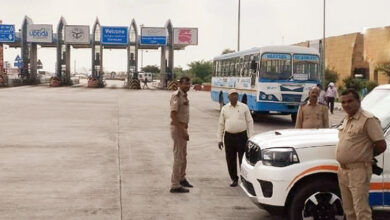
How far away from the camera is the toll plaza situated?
5759cm

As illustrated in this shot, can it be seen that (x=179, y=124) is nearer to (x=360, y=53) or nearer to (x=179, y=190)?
(x=179, y=190)

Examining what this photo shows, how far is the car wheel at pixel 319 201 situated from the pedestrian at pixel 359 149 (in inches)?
26.3

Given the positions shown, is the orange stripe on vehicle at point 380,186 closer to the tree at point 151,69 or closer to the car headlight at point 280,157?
the car headlight at point 280,157

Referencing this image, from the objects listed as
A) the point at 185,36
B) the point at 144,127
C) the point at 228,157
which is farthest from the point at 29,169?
the point at 185,36

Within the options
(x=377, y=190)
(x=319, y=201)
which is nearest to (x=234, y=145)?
(x=319, y=201)

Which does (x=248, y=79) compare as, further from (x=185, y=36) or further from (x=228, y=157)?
(x=185, y=36)

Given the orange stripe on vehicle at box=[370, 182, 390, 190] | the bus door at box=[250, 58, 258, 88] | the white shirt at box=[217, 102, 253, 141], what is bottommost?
the orange stripe on vehicle at box=[370, 182, 390, 190]

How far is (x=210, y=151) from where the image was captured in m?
13.2

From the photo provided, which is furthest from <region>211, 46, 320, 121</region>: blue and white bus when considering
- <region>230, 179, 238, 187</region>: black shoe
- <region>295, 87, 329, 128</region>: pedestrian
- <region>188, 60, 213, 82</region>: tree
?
<region>188, 60, 213, 82</region>: tree

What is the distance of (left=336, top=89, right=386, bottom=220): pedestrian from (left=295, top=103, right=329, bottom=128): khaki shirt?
312cm

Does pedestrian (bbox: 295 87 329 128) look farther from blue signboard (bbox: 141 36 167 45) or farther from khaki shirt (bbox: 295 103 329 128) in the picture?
blue signboard (bbox: 141 36 167 45)

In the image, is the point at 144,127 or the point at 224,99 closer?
the point at 144,127

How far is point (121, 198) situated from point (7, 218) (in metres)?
1.71

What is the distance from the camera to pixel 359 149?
5.24 metres
